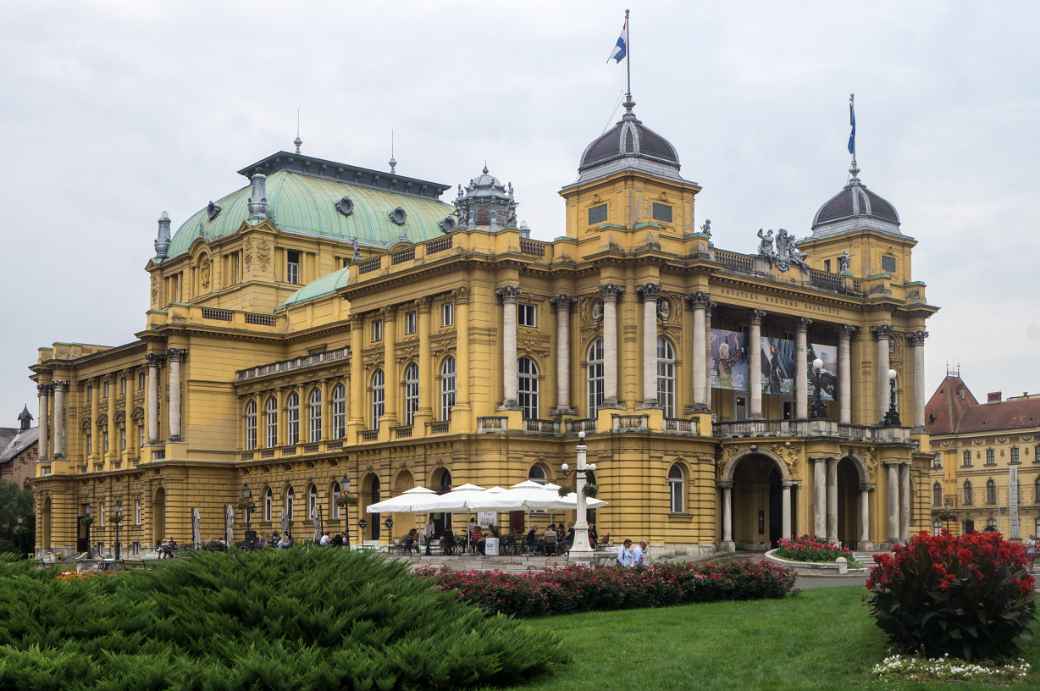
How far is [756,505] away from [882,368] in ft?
38.0

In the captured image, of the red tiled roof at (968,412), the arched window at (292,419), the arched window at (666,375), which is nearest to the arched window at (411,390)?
the arched window at (666,375)

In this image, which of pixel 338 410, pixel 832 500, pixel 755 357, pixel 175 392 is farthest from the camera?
pixel 175 392

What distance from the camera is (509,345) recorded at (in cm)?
6438

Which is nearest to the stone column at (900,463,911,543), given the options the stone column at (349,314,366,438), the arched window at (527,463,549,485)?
the arched window at (527,463,549,485)

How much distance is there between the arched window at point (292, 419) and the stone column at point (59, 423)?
82.9 feet

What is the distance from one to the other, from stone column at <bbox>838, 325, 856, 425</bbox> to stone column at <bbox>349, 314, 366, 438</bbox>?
24.8 m

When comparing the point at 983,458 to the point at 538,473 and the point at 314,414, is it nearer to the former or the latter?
the point at 314,414

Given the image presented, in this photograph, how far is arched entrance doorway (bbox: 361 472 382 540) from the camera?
70812 mm

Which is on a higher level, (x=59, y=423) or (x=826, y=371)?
(x=826, y=371)

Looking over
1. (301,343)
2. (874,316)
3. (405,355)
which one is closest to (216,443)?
(301,343)

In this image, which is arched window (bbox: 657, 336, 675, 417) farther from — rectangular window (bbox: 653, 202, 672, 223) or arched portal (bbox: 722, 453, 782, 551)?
rectangular window (bbox: 653, 202, 672, 223)

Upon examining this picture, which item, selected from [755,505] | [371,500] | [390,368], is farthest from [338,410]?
[755,505]

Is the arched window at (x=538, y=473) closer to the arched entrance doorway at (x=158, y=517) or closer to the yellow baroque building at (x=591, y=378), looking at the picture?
the yellow baroque building at (x=591, y=378)

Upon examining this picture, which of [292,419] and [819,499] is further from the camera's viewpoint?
[292,419]
